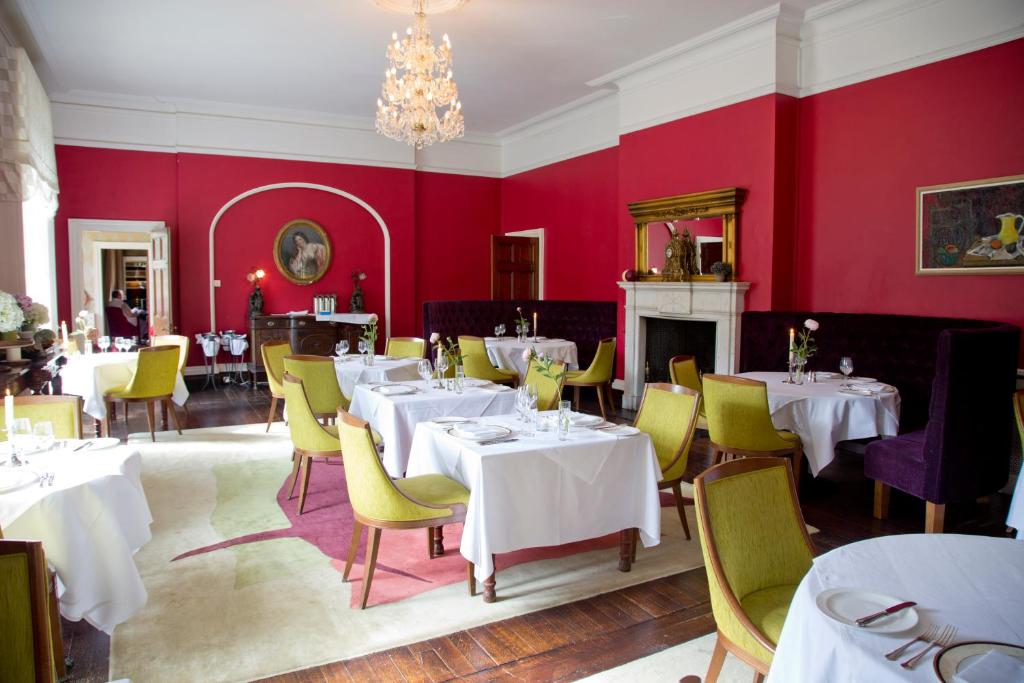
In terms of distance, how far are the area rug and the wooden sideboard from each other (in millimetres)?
5286

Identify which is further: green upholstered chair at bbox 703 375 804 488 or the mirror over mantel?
the mirror over mantel

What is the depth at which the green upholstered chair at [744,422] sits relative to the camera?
454cm

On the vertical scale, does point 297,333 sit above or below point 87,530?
above

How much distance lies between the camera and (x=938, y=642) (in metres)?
1.46

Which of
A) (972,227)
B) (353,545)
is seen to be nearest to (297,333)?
(353,545)

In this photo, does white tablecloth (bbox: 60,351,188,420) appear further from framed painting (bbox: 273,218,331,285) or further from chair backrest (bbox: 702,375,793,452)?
chair backrest (bbox: 702,375,793,452)

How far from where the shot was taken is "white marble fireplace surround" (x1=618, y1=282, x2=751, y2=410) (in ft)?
23.1

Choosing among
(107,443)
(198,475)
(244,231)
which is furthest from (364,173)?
(107,443)

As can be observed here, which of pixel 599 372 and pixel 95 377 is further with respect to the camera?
pixel 599 372

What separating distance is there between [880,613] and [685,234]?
640cm

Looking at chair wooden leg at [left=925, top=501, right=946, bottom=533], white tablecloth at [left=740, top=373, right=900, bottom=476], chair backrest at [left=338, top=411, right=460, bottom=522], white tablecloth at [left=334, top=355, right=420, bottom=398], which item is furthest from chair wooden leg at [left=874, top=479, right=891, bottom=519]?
white tablecloth at [left=334, top=355, right=420, bottom=398]

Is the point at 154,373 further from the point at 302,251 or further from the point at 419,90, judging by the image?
the point at 302,251

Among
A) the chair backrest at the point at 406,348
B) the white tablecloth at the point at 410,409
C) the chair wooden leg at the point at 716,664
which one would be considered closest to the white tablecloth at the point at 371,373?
the chair backrest at the point at 406,348

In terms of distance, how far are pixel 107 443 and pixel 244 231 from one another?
7.80m
